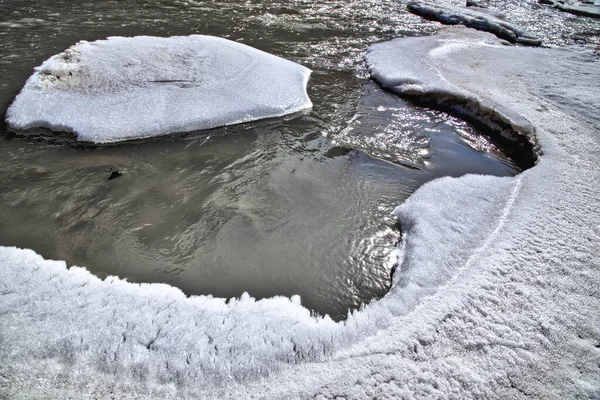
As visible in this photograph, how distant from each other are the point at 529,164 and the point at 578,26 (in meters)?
6.33

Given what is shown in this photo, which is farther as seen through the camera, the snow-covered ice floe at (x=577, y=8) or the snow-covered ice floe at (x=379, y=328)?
the snow-covered ice floe at (x=577, y=8)

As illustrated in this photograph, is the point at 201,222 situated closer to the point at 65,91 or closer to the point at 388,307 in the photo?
the point at 388,307

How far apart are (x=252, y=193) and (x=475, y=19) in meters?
6.02

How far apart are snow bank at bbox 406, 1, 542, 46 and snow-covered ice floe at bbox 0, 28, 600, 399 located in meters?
4.81

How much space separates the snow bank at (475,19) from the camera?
5840mm

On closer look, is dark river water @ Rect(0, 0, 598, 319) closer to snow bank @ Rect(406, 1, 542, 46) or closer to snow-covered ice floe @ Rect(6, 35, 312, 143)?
snow-covered ice floe @ Rect(6, 35, 312, 143)

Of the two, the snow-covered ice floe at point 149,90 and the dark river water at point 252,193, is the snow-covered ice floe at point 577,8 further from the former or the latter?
the snow-covered ice floe at point 149,90

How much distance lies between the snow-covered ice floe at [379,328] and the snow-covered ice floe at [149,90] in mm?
1379

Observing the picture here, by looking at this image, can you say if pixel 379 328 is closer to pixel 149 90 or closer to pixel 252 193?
pixel 252 193

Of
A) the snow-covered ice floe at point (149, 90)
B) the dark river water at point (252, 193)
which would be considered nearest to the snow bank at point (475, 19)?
the dark river water at point (252, 193)

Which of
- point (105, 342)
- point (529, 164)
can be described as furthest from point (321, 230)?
point (529, 164)

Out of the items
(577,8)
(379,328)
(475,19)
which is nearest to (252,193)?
(379,328)

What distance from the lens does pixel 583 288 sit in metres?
1.63

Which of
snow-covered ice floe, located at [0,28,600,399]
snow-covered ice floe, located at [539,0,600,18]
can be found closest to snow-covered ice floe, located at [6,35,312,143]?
snow-covered ice floe, located at [0,28,600,399]
